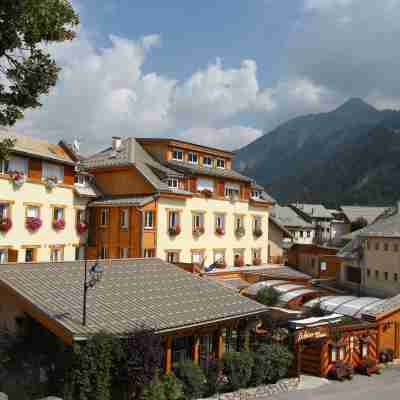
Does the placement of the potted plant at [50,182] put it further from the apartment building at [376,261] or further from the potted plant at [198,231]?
the apartment building at [376,261]

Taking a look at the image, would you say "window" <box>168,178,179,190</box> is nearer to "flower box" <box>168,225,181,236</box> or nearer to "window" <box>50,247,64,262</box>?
"flower box" <box>168,225,181,236</box>

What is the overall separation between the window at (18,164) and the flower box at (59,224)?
15.0 feet

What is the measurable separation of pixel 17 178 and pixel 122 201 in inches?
342

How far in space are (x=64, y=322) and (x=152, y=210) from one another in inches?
907

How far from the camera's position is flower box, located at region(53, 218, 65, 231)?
125 ft

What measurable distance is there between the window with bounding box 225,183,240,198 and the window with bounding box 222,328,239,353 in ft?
83.1

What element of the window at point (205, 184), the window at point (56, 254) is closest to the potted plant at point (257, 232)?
the window at point (205, 184)

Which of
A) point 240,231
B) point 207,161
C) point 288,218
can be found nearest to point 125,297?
point 240,231

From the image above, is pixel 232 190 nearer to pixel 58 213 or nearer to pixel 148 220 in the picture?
pixel 148 220

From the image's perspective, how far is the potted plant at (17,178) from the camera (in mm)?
34656

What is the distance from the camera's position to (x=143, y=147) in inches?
1839

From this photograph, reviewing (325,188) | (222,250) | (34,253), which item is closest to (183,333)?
(34,253)

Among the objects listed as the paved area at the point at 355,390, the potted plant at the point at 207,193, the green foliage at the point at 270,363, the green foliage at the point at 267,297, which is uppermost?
the potted plant at the point at 207,193

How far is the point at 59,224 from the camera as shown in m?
38.2
